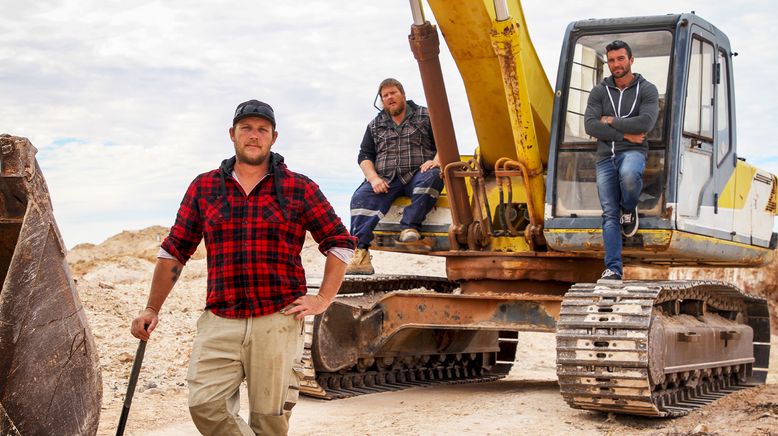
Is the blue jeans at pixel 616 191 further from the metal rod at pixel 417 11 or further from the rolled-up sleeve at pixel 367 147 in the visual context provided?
the rolled-up sleeve at pixel 367 147

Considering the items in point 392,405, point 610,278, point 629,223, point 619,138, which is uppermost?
point 619,138

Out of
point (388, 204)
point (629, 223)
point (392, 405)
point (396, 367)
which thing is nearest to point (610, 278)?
point (629, 223)

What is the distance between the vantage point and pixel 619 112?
7.48 metres

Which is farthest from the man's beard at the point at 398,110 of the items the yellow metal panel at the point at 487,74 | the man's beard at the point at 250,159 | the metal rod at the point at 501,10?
the man's beard at the point at 250,159

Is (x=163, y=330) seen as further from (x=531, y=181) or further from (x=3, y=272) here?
(x=3, y=272)

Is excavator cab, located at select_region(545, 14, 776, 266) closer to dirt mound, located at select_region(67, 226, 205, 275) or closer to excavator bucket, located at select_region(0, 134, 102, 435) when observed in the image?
excavator bucket, located at select_region(0, 134, 102, 435)

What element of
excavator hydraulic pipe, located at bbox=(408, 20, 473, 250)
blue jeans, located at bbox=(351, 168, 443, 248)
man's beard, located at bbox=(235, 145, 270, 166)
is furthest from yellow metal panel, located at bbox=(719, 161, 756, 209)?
man's beard, located at bbox=(235, 145, 270, 166)

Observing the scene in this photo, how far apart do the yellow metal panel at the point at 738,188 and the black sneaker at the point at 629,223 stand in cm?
127

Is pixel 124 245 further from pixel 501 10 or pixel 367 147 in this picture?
pixel 501 10

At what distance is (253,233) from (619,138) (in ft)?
12.7

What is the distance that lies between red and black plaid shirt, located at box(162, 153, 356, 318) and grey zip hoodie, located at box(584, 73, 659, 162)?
11.3 feet

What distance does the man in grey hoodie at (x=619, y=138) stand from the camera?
7.36 metres

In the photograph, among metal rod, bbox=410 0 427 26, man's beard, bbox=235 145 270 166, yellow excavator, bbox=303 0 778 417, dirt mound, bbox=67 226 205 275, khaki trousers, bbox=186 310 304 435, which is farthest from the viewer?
dirt mound, bbox=67 226 205 275

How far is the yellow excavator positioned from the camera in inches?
282
